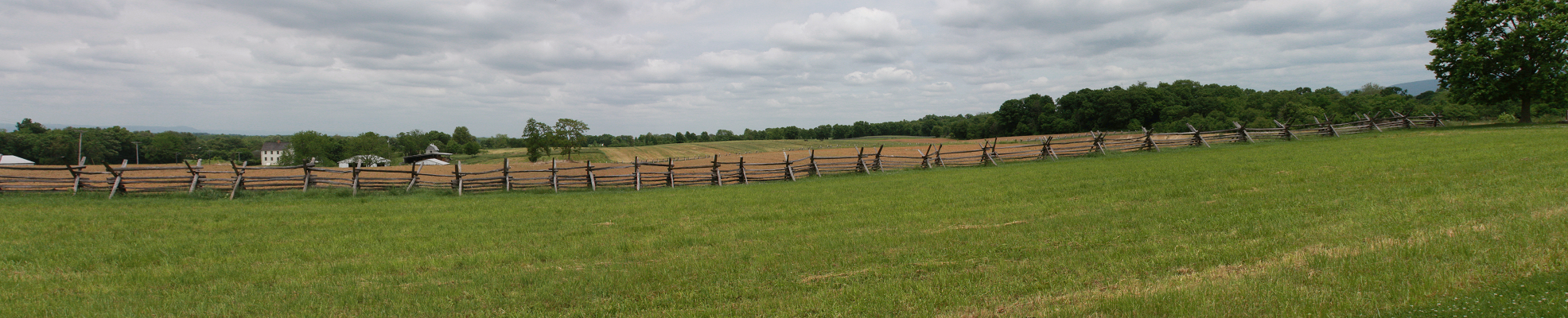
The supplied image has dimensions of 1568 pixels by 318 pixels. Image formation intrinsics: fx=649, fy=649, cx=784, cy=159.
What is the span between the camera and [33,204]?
14.3m

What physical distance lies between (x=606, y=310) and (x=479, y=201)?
465 inches

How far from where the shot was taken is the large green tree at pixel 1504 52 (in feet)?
85.8

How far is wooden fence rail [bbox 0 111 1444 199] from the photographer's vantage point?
1748 cm

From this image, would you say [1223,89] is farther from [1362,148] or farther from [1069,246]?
[1069,246]

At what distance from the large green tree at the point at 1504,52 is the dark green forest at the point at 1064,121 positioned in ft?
30.3

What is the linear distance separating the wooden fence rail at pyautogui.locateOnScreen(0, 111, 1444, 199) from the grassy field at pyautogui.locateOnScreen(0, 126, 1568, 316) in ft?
17.7

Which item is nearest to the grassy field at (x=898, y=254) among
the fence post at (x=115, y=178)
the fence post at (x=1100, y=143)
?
the fence post at (x=115, y=178)

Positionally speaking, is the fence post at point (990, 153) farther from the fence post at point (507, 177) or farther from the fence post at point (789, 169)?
the fence post at point (507, 177)

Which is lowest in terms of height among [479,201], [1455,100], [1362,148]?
[479,201]

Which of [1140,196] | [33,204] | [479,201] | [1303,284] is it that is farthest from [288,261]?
[33,204]

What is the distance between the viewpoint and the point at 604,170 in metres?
24.5

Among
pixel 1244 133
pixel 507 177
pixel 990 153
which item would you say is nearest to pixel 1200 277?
pixel 507 177

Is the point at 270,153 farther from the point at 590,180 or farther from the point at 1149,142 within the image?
the point at 1149,142

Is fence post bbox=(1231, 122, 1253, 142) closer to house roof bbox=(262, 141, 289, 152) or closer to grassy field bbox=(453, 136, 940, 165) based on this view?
grassy field bbox=(453, 136, 940, 165)
